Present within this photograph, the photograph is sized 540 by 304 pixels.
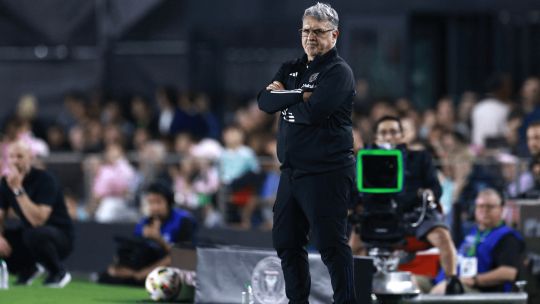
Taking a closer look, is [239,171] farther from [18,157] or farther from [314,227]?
[314,227]

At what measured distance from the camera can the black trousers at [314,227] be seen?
9578mm

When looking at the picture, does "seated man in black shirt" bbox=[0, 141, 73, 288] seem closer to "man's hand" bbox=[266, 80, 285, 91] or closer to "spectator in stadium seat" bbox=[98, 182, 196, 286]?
"spectator in stadium seat" bbox=[98, 182, 196, 286]

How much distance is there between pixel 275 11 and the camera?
21.8 meters

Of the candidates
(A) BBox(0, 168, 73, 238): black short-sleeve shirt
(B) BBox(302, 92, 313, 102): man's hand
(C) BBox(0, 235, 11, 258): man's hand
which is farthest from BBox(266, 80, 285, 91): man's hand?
(C) BBox(0, 235, 11, 258): man's hand

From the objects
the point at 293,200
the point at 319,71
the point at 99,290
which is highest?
the point at 319,71

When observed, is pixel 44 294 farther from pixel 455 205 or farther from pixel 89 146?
pixel 89 146

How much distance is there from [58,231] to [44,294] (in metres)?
0.90

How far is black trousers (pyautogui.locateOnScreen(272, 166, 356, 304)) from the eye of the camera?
31.4 ft

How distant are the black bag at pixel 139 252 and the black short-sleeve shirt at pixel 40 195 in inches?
27.1

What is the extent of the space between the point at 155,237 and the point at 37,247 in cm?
111

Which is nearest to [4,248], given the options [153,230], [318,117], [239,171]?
[153,230]

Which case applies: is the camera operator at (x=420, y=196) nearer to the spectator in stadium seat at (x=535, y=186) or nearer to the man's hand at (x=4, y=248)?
the spectator in stadium seat at (x=535, y=186)

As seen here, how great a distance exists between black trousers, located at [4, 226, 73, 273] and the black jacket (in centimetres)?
442

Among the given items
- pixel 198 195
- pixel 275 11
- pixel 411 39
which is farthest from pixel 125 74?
pixel 198 195
